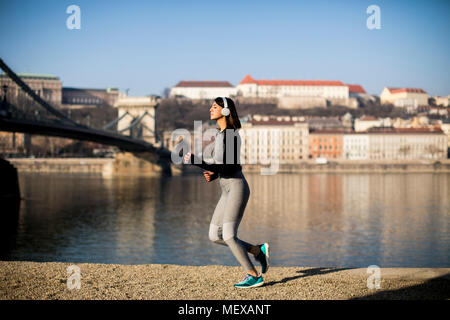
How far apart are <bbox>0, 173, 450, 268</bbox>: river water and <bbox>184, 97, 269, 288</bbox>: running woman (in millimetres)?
7242

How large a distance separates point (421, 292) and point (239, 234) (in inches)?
480

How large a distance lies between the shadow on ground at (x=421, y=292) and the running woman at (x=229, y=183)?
93 cm

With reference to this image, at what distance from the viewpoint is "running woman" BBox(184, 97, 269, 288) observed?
4617mm

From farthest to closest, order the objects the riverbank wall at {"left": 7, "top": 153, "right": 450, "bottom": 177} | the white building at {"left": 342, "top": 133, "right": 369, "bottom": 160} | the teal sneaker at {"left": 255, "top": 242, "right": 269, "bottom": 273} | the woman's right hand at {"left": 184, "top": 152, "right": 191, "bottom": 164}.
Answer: the white building at {"left": 342, "top": 133, "right": 369, "bottom": 160} → the riverbank wall at {"left": 7, "top": 153, "right": 450, "bottom": 177} → the teal sneaker at {"left": 255, "top": 242, "right": 269, "bottom": 273} → the woman's right hand at {"left": 184, "top": 152, "right": 191, "bottom": 164}

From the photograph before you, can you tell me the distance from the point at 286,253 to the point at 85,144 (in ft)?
213

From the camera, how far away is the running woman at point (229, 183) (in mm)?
4617

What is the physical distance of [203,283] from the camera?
4.90 metres

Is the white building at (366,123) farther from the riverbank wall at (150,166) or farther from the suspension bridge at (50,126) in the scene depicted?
the suspension bridge at (50,126)

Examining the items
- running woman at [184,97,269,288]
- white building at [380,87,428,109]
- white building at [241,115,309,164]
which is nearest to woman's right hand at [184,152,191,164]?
running woman at [184,97,269,288]

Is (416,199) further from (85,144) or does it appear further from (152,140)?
(85,144)

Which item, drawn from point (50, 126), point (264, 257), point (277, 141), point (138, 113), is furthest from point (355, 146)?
point (264, 257)

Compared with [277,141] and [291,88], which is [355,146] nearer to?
[277,141]

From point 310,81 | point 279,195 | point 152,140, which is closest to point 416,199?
point 279,195

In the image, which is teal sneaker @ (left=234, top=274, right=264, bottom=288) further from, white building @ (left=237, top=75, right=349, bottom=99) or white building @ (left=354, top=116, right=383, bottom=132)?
white building @ (left=237, top=75, right=349, bottom=99)
